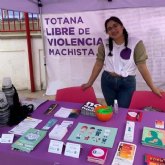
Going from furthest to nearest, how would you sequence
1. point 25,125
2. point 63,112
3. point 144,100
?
1. point 144,100
2. point 63,112
3. point 25,125

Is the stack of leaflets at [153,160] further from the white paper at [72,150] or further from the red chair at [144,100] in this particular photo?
the red chair at [144,100]

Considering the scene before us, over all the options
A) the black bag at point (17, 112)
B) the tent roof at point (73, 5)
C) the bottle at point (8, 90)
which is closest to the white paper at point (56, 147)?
the black bag at point (17, 112)

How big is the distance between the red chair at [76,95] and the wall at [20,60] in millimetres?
1868

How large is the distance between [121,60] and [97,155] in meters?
1.08

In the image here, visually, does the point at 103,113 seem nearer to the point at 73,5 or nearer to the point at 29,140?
the point at 29,140

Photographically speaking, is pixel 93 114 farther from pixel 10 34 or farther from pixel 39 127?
pixel 10 34

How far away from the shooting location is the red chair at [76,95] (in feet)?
6.15

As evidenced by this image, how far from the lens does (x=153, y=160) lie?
97 centimetres

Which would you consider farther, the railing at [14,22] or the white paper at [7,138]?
the railing at [14,22]

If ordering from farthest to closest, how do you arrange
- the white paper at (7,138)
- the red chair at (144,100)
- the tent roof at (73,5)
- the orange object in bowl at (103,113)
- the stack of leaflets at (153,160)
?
the tent roof at (73,5)
the red chair at (144,100)
the orange object in bowl at (103,113)
the white paper at (7,138)
the stack of leaflets at (153,160)

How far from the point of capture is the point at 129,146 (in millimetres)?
1072

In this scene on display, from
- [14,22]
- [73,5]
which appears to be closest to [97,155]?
[73,5]

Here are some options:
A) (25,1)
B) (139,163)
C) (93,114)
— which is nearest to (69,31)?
(25,1)

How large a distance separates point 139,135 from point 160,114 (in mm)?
312
